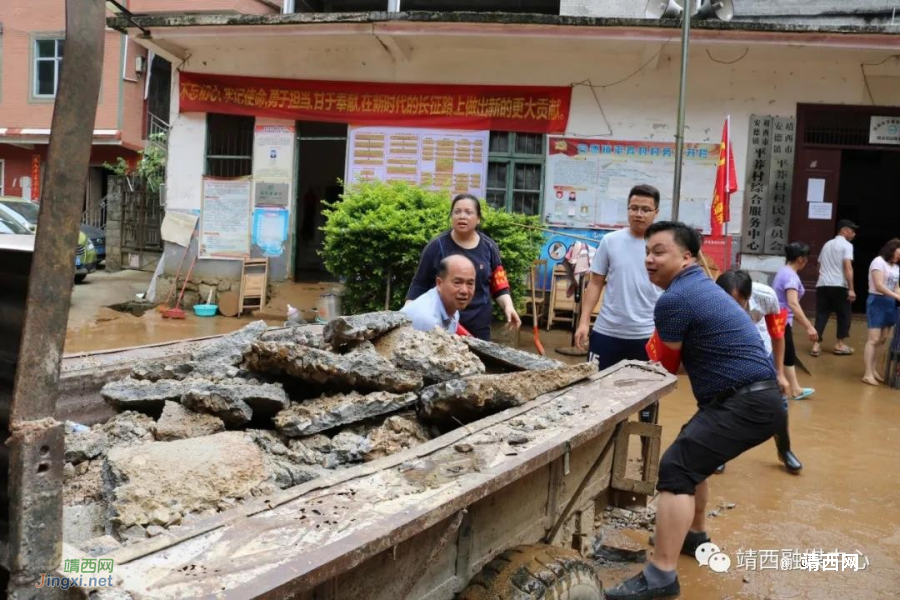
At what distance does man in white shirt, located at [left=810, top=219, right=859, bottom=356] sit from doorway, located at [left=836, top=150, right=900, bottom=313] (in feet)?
18.8

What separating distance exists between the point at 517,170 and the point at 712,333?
7.17 metres

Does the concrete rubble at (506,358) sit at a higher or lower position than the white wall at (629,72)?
lower

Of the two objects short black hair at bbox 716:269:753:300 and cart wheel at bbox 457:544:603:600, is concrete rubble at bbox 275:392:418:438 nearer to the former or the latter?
cart wheel at bbox 457:544:603:600

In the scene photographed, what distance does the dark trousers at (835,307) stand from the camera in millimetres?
8797

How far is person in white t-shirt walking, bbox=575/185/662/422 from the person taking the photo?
4281 mm

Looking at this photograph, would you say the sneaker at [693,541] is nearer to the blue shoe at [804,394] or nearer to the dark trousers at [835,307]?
the blue shoe at [804,394]

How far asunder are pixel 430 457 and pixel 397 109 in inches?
339

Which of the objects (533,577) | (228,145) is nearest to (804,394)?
(533,577)

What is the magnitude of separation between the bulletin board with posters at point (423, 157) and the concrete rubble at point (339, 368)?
290 inches

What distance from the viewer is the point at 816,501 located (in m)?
4.57

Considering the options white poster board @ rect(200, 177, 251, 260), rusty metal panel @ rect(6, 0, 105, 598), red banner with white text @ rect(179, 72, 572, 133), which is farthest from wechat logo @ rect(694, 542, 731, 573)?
white poster board @ rect(200, 177, 251, 260)

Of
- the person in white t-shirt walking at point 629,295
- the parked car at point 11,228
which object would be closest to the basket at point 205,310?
the parked car at point 11,228

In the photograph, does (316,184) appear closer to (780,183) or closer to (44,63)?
(780,183)

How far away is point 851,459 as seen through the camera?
5414 mm
